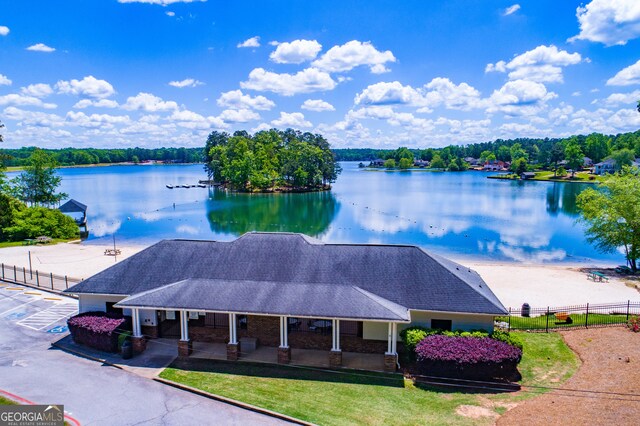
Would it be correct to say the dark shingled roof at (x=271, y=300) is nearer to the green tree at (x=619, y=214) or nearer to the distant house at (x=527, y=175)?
the green tree at (x=619, y=214)

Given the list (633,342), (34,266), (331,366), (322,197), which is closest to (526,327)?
(633,342)

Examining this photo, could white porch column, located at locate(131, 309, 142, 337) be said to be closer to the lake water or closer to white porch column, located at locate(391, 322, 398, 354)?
white porch column, located at locate(391, 322, 398, 354)

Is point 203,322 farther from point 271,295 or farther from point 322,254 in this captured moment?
point 322,254

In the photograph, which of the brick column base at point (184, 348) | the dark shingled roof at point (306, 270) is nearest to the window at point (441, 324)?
the dark shingled roof at point (306, 270)

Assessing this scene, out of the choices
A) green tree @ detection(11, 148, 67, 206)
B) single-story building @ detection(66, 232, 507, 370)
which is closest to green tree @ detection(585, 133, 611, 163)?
green tree @ detection(11, 148, 67, 206)

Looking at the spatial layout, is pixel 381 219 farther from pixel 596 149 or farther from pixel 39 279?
pixel 596 149

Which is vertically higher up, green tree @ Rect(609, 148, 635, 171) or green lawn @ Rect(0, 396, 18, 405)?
green tree @ Rect(609, 148, 635, 171)

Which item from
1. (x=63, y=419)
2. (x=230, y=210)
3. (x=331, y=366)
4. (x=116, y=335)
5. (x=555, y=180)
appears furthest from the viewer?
(x=555, y=180)
